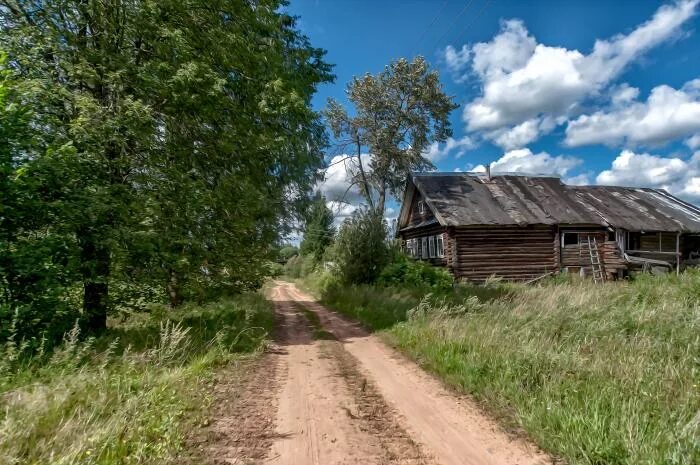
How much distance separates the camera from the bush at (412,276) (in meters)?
17.9

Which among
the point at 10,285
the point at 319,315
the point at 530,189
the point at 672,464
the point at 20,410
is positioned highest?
the point at 530,189

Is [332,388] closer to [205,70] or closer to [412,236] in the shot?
[205,70]

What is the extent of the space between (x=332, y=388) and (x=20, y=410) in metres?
3.68

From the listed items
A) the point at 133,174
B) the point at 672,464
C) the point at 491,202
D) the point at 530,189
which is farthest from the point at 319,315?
the point at 530,189

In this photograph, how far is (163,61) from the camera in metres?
8.14

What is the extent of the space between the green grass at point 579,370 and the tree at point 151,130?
17.3 ft

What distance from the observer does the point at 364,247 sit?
18.5 meters

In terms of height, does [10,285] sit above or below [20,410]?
above

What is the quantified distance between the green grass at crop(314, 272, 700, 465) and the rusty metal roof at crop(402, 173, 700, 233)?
1236cm

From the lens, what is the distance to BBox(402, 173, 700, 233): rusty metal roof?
2255 centimetres

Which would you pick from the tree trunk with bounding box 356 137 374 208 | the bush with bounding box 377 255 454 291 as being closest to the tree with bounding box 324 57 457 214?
the tree trunk with bounding box 356 137 374 208

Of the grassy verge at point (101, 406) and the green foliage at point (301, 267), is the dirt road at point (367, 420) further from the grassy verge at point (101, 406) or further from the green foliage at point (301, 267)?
the green foliage at point (301, 267)

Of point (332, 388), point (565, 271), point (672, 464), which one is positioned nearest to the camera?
point (672, 464)

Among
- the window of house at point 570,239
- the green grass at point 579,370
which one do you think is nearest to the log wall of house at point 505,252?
the window of house at point 570,239
